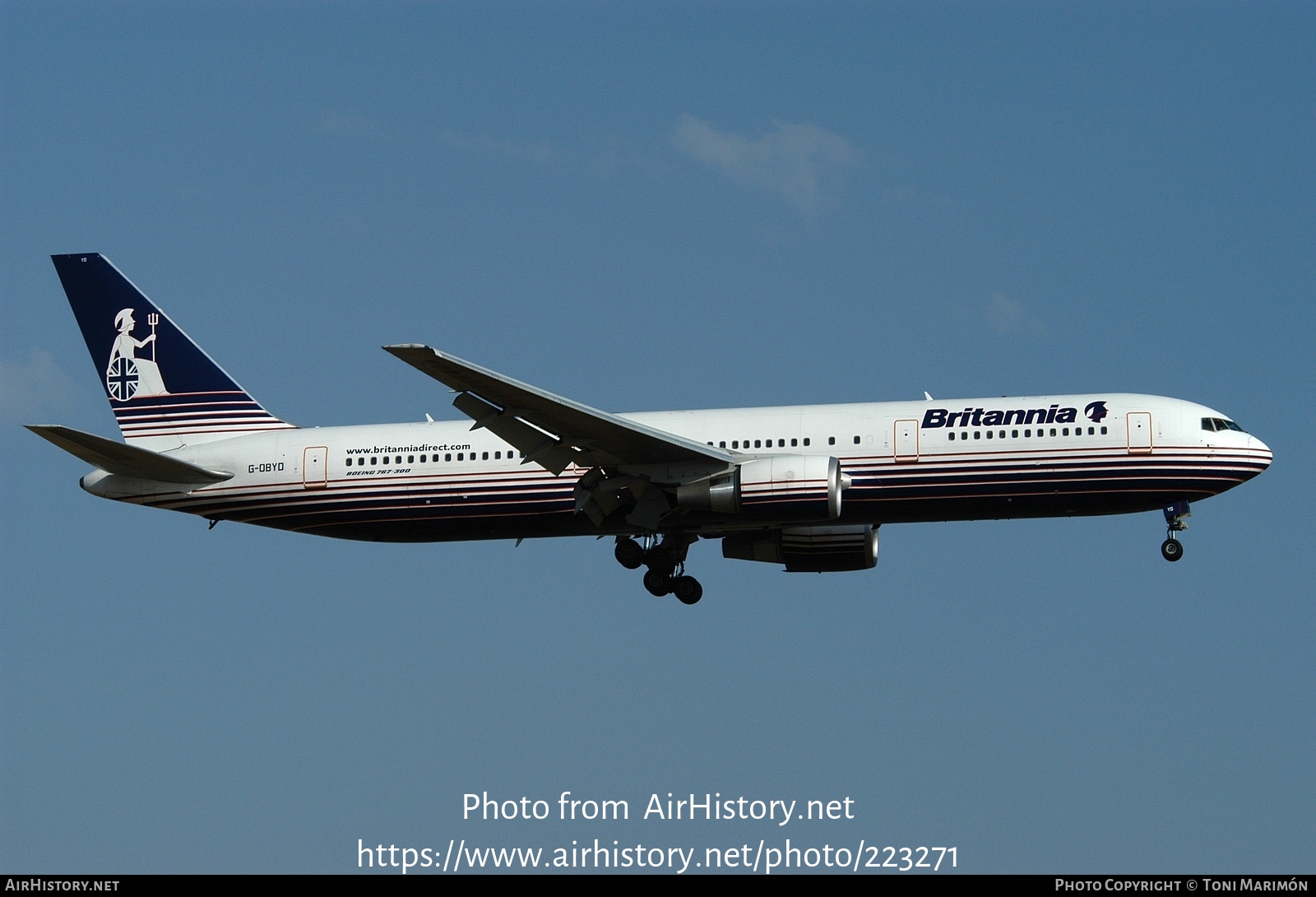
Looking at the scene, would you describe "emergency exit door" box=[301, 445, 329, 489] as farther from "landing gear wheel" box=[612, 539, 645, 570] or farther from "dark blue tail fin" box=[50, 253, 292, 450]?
"landing gear wheel" box=[612, 539, 645, 570]

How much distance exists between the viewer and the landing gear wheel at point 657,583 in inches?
1709


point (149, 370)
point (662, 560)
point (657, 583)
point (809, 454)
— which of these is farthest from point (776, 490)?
point (149, 370)

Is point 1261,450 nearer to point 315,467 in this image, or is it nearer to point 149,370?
point 315,467

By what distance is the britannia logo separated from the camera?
154ft

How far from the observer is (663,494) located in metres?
41.2

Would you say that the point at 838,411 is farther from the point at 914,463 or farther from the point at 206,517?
the point at 206,517

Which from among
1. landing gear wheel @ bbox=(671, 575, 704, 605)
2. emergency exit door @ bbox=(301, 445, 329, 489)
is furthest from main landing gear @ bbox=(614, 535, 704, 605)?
emergency exit door @ bbox=(301, 445, 329, 489)

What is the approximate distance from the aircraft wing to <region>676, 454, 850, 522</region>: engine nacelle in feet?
2.07

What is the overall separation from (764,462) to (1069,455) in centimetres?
693

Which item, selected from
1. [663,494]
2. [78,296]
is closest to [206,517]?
[78,296]

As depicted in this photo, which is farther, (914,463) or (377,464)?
(377,464)

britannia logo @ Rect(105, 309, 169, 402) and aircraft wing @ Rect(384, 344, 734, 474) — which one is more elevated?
britannia logo @ Rect(105, 309, 169, 402)
